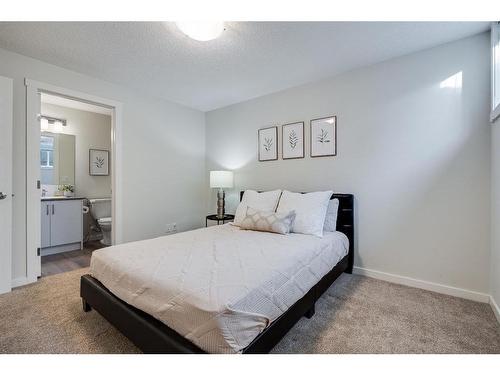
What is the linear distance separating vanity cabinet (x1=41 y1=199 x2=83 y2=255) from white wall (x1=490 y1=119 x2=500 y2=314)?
5024mm

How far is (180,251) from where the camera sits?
1.76 meters

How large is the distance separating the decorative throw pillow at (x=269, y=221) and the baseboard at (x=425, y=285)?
1052 mm

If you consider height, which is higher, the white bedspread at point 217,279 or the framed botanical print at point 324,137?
the framed botanical print at point 324,137

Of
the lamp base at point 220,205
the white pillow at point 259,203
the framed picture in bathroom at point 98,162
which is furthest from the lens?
the framed picture in bathroom at point 98,162

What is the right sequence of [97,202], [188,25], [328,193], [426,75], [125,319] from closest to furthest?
[125,319], [188,25], [426,75], [328,193], [97,202]

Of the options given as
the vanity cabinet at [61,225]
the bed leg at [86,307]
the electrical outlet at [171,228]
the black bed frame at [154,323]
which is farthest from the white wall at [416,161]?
the vanity cabinet at [61,225]

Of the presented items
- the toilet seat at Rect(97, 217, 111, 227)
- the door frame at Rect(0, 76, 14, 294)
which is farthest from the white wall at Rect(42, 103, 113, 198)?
the door frame at Rect(0, 76, 14, 294)

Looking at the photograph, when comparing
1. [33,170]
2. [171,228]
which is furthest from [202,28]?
[171,228]

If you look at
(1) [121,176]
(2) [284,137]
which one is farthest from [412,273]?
(1) [121,176]

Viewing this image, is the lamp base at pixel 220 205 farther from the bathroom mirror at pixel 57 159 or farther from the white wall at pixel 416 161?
the bathroom mirror at pixel 57 159

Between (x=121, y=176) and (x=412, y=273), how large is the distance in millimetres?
3626

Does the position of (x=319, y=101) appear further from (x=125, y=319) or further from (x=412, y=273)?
(x=125, y=319)

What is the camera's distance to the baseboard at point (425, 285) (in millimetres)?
2008
